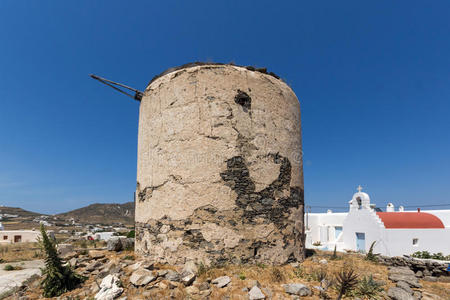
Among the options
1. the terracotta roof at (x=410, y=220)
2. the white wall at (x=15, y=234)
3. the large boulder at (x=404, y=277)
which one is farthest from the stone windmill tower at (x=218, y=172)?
the white wall at (x=15, y=234)

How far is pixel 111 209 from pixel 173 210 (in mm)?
57556

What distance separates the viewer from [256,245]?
436 centimetres

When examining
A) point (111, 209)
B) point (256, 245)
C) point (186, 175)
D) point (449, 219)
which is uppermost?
point (186, 175)

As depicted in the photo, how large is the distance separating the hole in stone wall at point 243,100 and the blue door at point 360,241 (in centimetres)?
1546

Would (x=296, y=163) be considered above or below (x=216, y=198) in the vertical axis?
above

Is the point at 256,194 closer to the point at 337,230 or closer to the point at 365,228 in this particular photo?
the point at 365,228

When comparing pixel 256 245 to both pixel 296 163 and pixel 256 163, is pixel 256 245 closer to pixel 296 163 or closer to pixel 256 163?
pixel 256 163

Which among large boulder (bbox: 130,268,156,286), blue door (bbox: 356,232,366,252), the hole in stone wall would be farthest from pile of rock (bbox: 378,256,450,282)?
blue door (bbox: 356,232,366,252)

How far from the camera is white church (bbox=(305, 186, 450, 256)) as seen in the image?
14.6m

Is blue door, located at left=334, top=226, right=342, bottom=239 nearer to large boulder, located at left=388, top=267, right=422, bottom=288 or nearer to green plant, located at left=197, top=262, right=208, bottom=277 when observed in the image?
large boulder, located at left=388, top=267, right=422, bottom=288

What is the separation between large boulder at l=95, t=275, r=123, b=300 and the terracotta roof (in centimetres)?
1615

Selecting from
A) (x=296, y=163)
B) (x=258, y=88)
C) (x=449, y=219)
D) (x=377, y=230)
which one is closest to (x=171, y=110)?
(x=258, y=88)

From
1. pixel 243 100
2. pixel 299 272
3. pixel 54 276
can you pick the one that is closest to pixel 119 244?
pixel 54 276

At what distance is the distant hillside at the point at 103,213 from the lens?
50441mm
